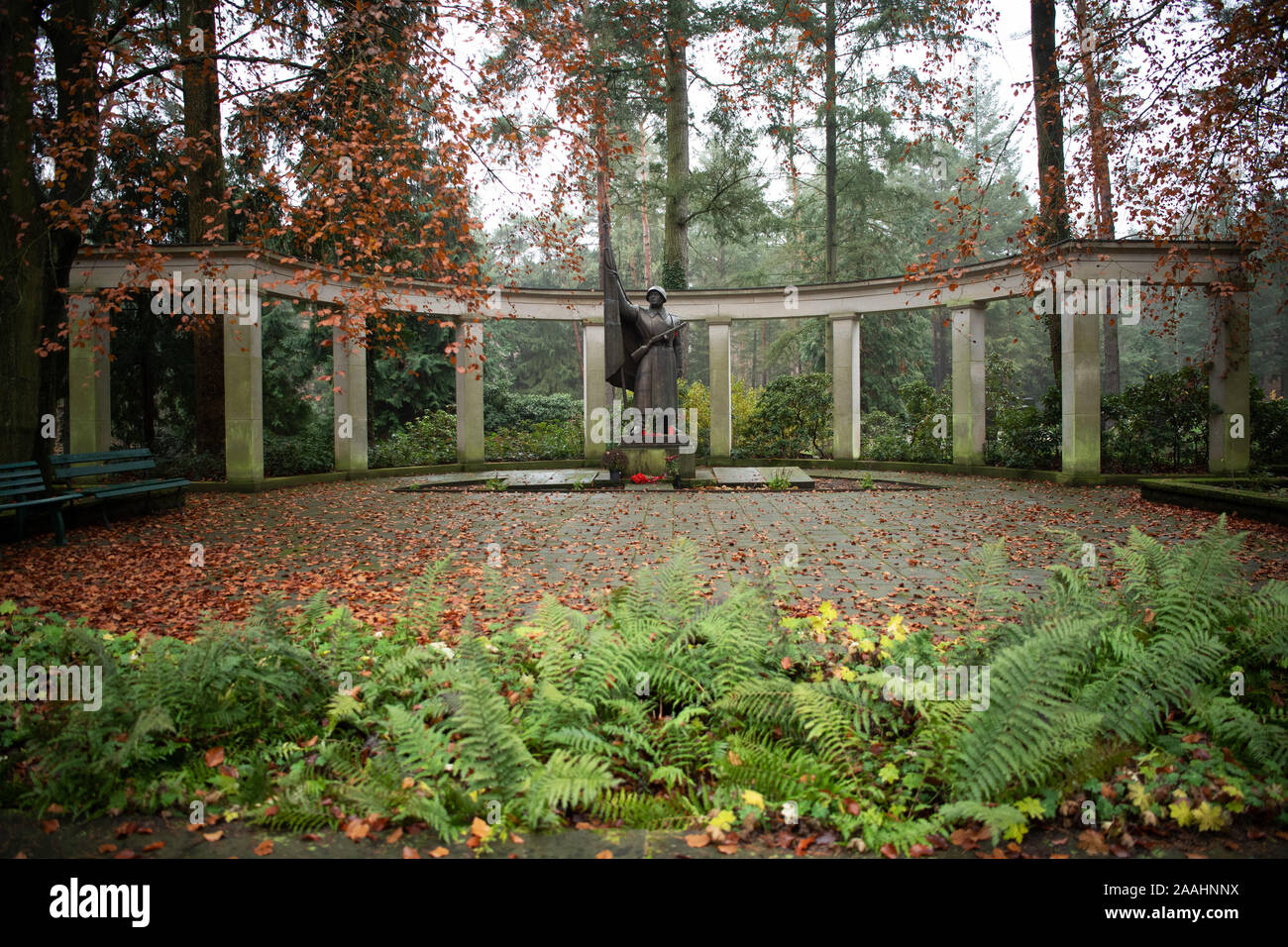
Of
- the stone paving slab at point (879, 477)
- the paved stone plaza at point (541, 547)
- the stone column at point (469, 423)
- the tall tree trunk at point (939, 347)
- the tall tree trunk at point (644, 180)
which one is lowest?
the paved stone plaza at point (541, 547)

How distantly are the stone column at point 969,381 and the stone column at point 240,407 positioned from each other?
1595 cm

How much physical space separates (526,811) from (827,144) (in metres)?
27.9

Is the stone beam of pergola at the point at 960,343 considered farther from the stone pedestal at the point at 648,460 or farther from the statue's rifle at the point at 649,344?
the stone pedestal at the point at 648,460

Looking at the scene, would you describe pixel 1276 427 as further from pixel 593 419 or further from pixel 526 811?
pixel 526 811

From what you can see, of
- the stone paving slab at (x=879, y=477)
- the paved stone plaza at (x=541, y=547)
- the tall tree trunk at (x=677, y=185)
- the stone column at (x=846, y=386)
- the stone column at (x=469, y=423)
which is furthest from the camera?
the tall tree trunk at (x=677, y=185)

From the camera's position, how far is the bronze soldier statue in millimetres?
15477

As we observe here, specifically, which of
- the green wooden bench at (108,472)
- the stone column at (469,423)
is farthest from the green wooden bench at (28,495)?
the stone column at (469,423)

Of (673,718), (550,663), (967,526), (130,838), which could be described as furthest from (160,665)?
(967,526)

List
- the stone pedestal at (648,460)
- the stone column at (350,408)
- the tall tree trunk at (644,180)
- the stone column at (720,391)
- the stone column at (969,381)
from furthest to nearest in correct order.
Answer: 1. the tall tree trunk at (644,180)
2. the stone column at (720,391)
3. the stone column at (350,408)
4. the stone column at (969,381)
5. the stone pedestal at (648,460)

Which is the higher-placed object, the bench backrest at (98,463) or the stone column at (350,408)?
the stone column at (350,408)

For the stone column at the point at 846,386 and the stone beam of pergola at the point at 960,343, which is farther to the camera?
the stone column at the point at 846,386

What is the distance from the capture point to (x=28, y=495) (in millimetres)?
9594

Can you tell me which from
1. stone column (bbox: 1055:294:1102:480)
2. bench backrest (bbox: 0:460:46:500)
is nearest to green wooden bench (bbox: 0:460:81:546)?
bench backrest (bbox: 0:460:46:500)

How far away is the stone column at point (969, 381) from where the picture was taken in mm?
18547
